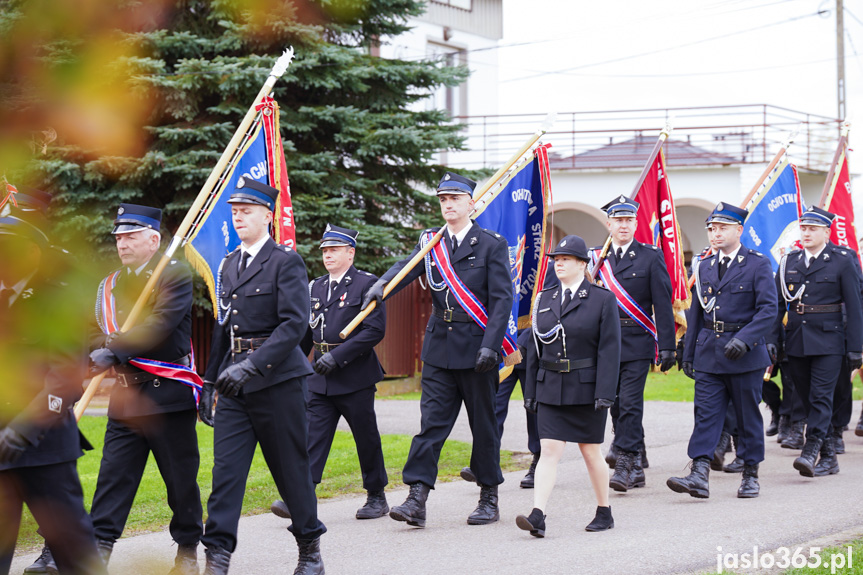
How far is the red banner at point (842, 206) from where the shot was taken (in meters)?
11.4

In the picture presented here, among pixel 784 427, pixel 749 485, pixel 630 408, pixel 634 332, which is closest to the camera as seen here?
pixel 749 485

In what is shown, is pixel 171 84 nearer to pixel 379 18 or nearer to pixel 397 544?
pixel 379 18

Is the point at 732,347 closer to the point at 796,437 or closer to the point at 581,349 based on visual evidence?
the point at 581,349

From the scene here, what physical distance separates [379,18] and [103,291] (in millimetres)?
10718

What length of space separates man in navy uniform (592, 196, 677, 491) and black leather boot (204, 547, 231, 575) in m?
3.74

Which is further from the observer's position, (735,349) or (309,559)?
(735,349)

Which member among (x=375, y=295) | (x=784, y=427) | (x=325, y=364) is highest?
(x=375, y=295)

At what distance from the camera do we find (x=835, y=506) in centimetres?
707

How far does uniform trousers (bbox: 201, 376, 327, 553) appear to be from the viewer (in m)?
5.06

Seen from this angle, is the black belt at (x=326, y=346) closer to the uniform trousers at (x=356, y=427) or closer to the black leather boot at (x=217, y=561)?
the uniform trousers at (x=356, y=427)

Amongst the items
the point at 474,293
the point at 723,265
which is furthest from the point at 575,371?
the point at 723,265

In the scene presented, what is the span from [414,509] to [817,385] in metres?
4.45

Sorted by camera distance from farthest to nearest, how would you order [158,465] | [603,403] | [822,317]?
[822,317] → [603,403] → [158,465]

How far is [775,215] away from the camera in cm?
1084
